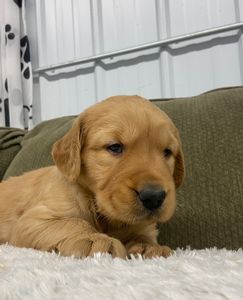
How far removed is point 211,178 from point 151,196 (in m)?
0.62

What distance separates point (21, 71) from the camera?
3.66 m

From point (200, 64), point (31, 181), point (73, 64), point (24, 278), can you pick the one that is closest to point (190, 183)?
point (31, 181)

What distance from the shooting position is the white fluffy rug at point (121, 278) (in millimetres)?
669

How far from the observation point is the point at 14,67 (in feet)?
11.8

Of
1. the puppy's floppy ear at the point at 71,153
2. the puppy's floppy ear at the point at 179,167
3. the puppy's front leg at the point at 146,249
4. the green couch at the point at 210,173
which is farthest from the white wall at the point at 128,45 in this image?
the puppy's front leg at the point at 146,249

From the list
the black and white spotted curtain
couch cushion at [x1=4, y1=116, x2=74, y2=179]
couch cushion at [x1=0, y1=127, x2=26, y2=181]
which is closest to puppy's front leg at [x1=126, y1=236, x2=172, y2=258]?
couch cushion at [x1=4, y1=116, x2=74, y2=179]

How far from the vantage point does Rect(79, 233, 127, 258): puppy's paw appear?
1.06 meters

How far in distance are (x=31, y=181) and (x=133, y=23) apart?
1.87 m

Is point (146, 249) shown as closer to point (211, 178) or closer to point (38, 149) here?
point (211, 178)

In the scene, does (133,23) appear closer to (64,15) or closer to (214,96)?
(64,15)

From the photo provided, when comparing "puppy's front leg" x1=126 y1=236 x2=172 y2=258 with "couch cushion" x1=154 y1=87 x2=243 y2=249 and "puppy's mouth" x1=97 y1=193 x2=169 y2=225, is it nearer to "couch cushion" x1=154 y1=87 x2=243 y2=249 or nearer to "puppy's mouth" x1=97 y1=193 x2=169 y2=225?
"puppy's mouth" x1=97 y1=193 x2=169 y2=225

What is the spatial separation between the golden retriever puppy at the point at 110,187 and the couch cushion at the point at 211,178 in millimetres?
166

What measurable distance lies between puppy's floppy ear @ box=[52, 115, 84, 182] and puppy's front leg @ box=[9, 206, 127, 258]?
5.2 inches

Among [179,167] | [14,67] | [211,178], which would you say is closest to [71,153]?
[179,167]
